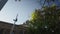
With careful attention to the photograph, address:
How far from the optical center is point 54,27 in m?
28.5

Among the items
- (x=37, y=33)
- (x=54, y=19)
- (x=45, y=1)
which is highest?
(x=45, y=1)

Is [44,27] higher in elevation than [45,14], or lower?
lower

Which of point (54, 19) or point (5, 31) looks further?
point (5, 31)

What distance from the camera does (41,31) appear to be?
29609mm

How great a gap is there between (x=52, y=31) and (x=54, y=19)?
2072 millimetres

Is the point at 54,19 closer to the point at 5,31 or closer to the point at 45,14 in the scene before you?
the point at 45,14

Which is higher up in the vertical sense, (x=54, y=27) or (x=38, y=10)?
(x=38, y=10)

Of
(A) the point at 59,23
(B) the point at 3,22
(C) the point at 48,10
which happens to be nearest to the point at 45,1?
(C) the point at 48,10

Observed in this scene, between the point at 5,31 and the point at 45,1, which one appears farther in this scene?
the point at 5,31

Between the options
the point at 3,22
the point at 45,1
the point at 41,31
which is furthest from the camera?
the point at 3,22

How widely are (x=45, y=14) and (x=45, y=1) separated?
92.0 inches

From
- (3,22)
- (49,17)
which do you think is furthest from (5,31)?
(49,17)

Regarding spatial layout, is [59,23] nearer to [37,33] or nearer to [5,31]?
[37,33]

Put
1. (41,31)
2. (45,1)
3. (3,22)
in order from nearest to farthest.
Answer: (45,1)
(41,31)
(3,22)
